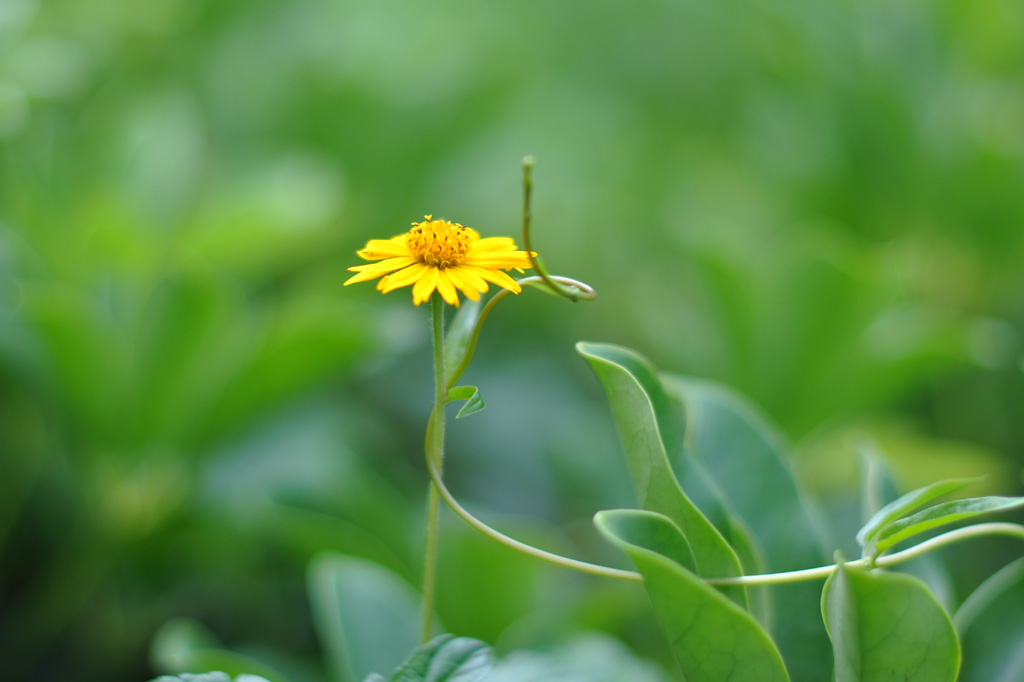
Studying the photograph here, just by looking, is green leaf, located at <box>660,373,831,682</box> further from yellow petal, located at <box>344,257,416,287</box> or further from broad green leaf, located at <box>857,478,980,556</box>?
yellow petal, located at <box>344,257,416,287</box>

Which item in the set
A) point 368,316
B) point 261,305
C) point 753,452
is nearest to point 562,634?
point 753,452

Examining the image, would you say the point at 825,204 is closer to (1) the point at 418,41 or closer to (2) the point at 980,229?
(2) the point at 980,229

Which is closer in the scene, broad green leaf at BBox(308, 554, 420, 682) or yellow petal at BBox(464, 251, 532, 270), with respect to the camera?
yellow petal at BBox(464, 251, 532, 270)

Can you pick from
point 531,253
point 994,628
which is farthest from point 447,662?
point 994,628

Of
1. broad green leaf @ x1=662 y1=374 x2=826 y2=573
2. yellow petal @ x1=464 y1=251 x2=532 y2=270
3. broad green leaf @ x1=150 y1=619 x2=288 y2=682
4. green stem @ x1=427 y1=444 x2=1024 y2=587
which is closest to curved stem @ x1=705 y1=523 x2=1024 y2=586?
green stem @ x1=427 y1=444 x2=1024 y2=587

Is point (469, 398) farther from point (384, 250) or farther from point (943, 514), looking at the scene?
point (943, 514)
